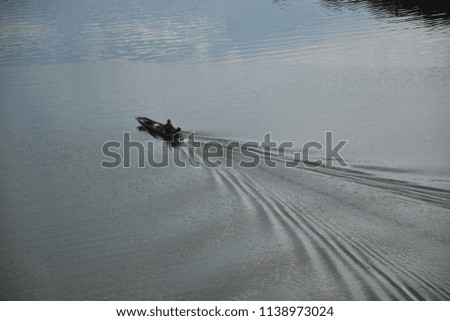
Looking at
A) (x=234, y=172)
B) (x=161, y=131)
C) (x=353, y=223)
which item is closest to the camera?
(x=353, y=223)

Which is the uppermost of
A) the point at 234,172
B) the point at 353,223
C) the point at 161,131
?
the point at 161,131

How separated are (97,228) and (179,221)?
2.42 metres

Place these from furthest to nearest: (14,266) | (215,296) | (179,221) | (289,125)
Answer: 1. (289,125)
2. (179,221)
3. (14,266)
4. (215,296)

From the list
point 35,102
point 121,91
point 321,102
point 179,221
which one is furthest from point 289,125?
point 35,102

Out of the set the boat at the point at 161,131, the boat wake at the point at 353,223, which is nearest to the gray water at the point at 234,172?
the boat wake at the point at 353,223

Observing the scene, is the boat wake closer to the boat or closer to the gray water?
the gray water

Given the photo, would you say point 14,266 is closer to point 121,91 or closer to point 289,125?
point 289,125

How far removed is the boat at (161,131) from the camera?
22.7 m

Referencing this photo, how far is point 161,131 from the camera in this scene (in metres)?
23.2

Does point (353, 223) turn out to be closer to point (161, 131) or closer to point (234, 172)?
point (234, 172)

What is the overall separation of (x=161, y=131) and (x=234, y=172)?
5.26 meters

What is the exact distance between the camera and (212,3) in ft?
174

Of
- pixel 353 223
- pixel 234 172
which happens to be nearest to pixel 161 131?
pixel 234 172

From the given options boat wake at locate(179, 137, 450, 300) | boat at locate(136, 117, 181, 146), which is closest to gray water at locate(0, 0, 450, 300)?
boat wake at locate(179, 137, 450, 300)
